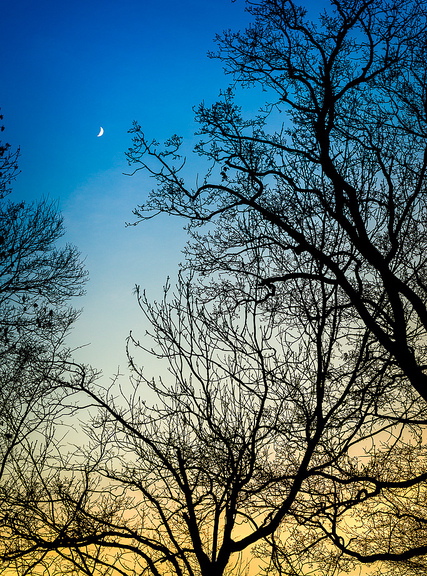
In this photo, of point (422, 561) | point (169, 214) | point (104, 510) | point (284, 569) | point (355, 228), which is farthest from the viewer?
point (422, 561)

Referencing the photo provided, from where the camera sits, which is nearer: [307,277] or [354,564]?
[307,277]

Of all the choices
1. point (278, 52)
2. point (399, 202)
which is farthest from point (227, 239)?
point (278, 52)

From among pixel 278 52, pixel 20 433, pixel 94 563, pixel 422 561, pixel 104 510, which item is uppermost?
pixel 278 52

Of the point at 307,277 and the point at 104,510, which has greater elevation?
the point at 307,277

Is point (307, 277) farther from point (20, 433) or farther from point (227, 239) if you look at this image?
point (20, 433)

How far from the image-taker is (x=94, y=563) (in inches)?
261

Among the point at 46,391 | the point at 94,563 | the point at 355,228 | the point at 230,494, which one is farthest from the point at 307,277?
the point at 94,563

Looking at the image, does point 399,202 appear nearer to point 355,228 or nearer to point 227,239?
point 355,228

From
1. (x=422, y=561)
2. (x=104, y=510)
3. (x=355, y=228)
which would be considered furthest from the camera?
(x=422, y=561)

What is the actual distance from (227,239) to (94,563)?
496 cm

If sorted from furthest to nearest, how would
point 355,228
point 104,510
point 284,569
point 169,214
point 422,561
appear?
1. point 422,561
2. point 169,214
3. point 355,228
4. point 104,510
5. point 284,569

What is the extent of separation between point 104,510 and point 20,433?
2293 millimetres

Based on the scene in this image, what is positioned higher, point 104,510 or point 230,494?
point 104,510

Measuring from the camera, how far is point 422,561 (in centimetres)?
966
